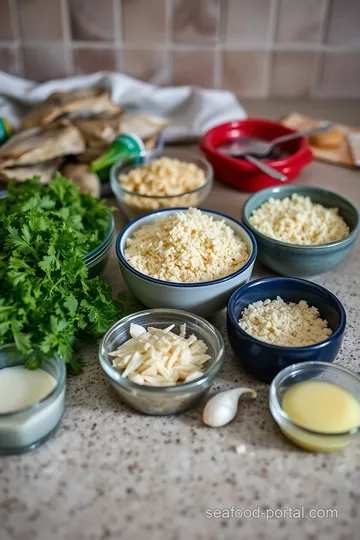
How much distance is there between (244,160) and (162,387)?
82cm

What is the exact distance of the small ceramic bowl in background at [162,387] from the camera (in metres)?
0.91

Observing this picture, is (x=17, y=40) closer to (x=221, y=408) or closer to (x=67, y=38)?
(x=67, y=38)

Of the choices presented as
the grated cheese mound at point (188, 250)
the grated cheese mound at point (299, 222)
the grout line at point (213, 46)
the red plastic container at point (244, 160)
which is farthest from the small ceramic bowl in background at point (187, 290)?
the grout line at point (213, 46)

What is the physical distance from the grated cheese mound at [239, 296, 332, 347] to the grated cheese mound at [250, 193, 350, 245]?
0.20 metres

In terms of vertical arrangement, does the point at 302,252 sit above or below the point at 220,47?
below

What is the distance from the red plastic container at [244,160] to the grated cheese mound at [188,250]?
14.9 inches

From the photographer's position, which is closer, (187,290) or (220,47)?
(187,290)

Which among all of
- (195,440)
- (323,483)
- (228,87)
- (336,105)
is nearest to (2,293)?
(195,440)

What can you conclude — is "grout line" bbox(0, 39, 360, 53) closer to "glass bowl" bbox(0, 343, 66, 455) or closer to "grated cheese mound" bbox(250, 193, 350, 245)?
"grated cheese mound" bbox(250, 193, 350, 245)

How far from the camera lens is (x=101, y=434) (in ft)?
3.03

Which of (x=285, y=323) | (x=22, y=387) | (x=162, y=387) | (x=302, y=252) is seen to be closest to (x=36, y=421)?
(x=22, y=387)

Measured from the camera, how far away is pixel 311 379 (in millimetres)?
958

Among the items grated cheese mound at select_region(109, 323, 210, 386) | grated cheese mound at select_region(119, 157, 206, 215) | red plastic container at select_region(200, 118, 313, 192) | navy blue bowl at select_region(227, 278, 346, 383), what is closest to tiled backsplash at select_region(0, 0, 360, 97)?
red plastic container at select_region(200, 118, 313, 192)

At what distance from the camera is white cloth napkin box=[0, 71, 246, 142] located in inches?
68.2
